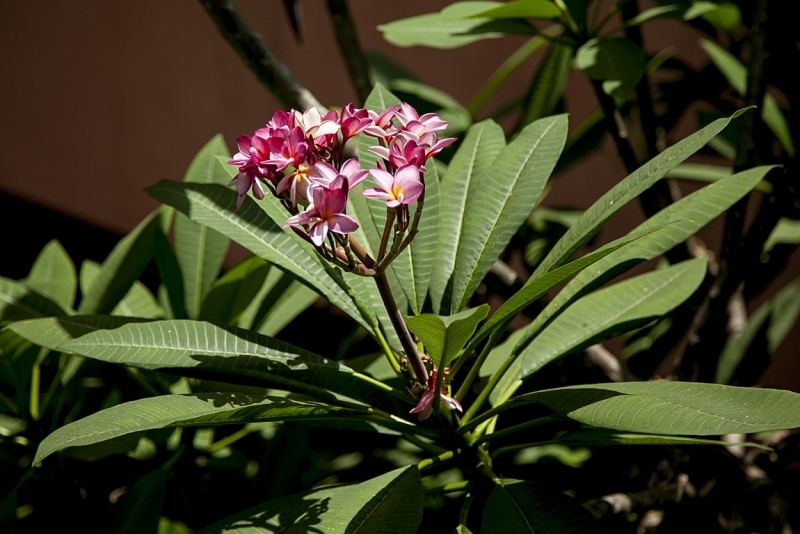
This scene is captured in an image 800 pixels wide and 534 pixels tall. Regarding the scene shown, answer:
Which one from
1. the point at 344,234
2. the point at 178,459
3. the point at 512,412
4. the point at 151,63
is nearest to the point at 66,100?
the point at 151,63

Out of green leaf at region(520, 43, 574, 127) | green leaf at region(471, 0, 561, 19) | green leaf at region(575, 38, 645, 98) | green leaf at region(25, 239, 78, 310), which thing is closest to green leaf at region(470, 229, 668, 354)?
green leaf at region(575, 38, 645, 98)

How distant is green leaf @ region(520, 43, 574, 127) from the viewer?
51.8 inches

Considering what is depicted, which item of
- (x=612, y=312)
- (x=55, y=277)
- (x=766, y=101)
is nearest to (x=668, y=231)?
(x=612, y=312)

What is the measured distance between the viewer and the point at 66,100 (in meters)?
2.12

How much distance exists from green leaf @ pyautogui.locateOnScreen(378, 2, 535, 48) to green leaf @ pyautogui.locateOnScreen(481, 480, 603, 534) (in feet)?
2.12

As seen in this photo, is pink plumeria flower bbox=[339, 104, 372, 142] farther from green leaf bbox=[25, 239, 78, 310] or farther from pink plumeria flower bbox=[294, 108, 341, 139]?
green leaf bbox=[25, 239, 78, 310]

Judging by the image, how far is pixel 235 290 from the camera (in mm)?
933

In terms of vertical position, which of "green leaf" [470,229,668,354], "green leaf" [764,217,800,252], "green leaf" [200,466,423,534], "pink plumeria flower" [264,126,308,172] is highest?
"pink plumeria flower" [264,126,308,172]

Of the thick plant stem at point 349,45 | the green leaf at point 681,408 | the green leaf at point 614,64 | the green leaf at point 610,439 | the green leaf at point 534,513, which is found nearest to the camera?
the green leaf at point 681,408

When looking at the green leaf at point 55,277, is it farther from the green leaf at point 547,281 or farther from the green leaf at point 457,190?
the green leaf at point 547,281

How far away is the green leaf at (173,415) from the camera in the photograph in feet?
1.69

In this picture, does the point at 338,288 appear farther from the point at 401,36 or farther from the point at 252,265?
the point at 401,36

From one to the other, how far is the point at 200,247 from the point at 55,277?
27cm

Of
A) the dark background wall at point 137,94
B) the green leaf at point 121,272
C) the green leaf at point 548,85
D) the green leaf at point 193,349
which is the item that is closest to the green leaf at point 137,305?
the green leaf at point 121,272
